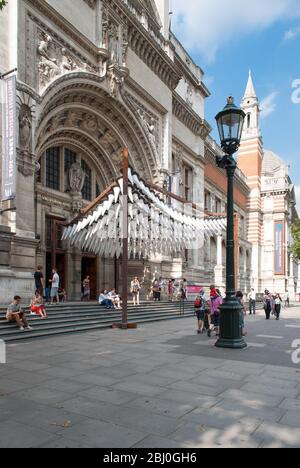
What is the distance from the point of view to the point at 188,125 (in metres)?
35.4

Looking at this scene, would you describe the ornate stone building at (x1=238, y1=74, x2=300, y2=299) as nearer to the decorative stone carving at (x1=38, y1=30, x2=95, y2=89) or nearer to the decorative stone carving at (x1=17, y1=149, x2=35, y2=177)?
the decorative stone carving at (x1=38, y1=30, x2=95, y2=89)

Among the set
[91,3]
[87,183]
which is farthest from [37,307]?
[91,3]

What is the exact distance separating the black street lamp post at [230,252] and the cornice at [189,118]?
2278cm

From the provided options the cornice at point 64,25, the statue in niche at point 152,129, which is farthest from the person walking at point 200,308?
the statue in niche at point 152,129

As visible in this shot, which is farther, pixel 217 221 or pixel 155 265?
pixel 155 265

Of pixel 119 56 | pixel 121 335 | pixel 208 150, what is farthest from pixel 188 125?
pixel 121 335

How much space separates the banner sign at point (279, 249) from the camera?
61625 millimetres

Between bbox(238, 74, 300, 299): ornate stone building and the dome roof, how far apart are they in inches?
144

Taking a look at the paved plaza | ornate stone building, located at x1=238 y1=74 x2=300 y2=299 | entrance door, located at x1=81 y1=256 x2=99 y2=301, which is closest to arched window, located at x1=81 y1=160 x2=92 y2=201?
A: entrance door, located at x1=81 y1=256 x2=99 y2=301

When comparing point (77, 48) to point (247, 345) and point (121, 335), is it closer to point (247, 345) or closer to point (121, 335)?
point (121, 335)

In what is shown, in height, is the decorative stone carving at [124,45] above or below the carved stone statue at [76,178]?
above

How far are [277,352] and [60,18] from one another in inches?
676

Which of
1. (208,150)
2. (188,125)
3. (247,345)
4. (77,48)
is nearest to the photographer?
(247,345)

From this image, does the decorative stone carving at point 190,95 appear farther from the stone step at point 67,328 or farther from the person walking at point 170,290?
the stone step at point 67,328
